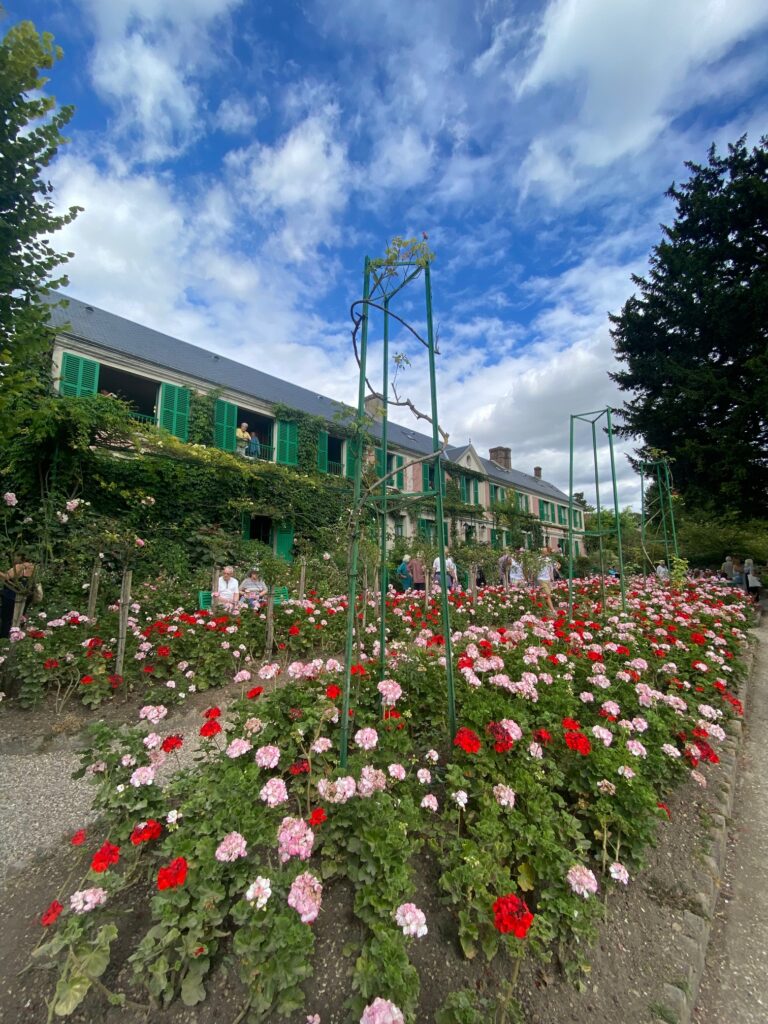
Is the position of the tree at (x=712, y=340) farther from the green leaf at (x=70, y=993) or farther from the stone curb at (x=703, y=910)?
the green leaf at (x=70, y=993)

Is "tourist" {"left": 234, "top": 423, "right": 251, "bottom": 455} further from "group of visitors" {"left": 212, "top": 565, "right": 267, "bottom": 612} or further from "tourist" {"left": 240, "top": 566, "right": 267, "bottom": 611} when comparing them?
"group of visitors" {"left": 212, "top": 565, "right": 267, "bottom": 612}

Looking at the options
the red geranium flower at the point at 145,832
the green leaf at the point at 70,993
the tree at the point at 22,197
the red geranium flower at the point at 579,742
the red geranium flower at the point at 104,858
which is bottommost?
the green leaf at the point at 70,993

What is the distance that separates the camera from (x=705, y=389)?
1253 centimetres

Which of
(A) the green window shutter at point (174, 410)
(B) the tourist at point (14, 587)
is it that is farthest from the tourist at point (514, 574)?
(A) the green window shutter at point (174, 410)

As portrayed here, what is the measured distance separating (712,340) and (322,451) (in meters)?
13.0

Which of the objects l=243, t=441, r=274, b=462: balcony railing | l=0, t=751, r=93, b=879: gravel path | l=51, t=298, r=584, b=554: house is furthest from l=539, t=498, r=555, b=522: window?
l=0, t=751, r=93, b=879: gravel path

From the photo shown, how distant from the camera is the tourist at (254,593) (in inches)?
235

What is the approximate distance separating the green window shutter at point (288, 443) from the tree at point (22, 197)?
9629 mm

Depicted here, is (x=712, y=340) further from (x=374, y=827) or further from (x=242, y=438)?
(x=374, y=827)

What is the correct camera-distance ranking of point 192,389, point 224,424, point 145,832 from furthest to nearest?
point 224,424 < point 192,389 < point 145,832

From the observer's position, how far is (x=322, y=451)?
48.0ft

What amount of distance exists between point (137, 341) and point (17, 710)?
1203cm

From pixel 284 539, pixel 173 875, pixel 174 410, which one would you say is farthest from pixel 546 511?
pixel 173 875

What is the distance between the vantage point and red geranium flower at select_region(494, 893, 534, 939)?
1.21 metres
